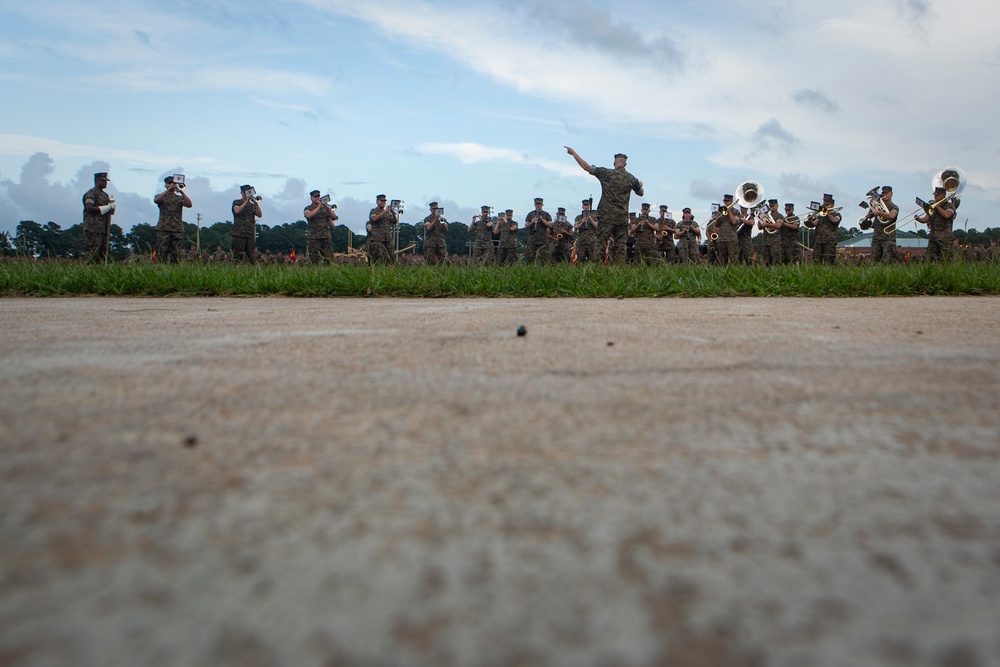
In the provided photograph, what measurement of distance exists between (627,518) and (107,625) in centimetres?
54

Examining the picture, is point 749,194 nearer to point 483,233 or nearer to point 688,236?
point 688,236

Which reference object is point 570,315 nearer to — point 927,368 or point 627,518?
point 927,368

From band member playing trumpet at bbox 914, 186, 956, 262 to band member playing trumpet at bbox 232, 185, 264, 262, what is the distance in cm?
1376

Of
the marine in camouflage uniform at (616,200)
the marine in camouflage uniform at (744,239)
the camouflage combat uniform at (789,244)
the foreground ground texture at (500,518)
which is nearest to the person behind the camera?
the foreground ground texture at (500,518)

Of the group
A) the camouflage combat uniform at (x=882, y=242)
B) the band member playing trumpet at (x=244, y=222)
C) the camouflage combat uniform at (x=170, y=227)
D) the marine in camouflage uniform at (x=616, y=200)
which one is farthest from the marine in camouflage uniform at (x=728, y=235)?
the camouflage combat uniform at (x=170, y=227)

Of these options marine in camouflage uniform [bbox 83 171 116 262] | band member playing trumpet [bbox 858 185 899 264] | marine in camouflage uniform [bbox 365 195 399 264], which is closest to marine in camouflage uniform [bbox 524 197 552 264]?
marine in camouflage uniform [bbox 365 195 399 264]

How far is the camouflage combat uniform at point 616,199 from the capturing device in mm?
Answer: 12656

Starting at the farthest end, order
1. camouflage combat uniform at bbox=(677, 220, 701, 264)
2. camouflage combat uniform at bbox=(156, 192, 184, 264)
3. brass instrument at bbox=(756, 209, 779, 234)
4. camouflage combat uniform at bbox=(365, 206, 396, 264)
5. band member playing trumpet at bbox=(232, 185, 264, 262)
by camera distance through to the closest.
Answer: camouflage combat uniform at bbox=(677, 220, 701, 264), brass instrument at bbox=(756, 209, 779, 234), camouflage combat uniform at bbox=(365, 206, 396, 264), band member playing trumpet at bbox=(232, 185, 264, 262), camouflage combat uniform at bbox=(156, 192, 184, 264)

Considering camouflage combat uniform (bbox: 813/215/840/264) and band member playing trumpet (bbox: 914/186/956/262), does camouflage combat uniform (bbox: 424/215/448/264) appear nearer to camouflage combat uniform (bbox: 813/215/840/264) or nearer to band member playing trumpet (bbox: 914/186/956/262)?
camouflage combat uniform (bbox: 813/215/840/264)

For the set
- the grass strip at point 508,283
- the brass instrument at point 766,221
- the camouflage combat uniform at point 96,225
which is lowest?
the grass strip at point 508,283

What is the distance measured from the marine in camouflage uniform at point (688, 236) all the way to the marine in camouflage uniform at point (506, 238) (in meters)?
4.67

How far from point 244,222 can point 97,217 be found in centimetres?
296

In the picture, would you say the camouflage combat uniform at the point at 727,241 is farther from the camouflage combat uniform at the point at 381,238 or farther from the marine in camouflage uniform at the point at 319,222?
the marine in camouflage uniform at the point at 319,222

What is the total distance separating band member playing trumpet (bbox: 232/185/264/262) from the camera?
1600cm
